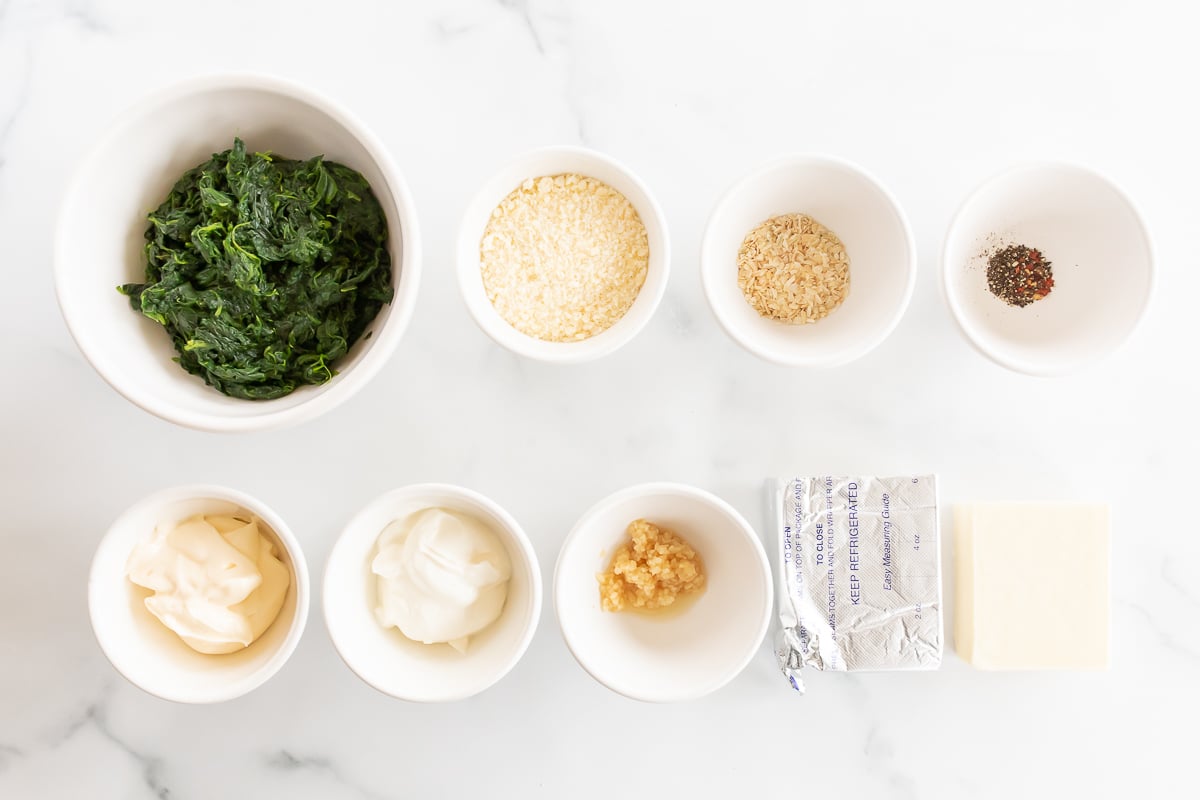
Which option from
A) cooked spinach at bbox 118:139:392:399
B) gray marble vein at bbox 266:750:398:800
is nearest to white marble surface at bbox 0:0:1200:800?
gray marble vein at bbox 266:750:398:800

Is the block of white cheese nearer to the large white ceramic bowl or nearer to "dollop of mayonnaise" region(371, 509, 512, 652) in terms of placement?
"dollop of mayonnaise" region(371, 509, 512, 652)

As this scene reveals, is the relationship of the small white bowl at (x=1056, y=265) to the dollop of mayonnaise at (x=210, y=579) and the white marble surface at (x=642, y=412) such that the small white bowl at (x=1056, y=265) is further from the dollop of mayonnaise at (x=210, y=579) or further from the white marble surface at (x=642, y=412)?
the dollop of mayonnaise at (x=210, y=579)

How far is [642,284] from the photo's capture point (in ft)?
4.27

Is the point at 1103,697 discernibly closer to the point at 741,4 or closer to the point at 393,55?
the point at 741,4

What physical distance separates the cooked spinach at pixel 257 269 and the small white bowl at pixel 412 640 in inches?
9.5

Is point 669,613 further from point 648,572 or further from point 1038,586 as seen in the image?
point 1038,586

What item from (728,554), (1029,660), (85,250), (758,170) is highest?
(85,250)

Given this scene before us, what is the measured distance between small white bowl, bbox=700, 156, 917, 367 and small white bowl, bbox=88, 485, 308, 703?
722mm

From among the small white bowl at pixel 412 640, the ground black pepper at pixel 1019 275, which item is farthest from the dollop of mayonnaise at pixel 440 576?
the ground black pepper at pixel 1019 275

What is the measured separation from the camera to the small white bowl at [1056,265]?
4.21 ft

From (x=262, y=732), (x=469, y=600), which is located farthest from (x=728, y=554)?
(x=262, y=732)

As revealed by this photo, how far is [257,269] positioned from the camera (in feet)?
3.64

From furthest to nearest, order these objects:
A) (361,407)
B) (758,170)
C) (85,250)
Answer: (361,407), (758,170), (85,250)

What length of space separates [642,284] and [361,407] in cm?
50
